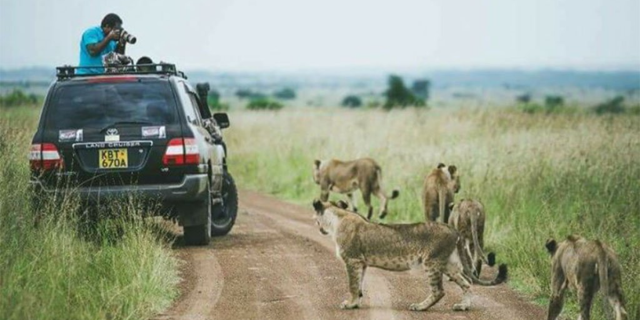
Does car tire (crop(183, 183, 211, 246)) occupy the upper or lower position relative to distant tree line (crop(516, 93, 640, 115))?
upper

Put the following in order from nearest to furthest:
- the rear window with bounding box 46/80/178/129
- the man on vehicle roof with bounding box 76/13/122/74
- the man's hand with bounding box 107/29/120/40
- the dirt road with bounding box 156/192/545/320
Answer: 1. the dirt road with bounding box 156/192/545/320
2. the rear window with bounding box 46/80/178/129
3. the man's hand with bounding box 107/29/120/40
4. the man on vehicle roof with bounding box 76/13/122/74

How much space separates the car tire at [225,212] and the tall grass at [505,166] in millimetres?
2888

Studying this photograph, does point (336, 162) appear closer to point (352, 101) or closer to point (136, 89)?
point (136, 89)

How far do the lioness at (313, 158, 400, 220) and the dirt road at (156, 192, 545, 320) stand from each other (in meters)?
2.86

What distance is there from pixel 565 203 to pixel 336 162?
3.96m

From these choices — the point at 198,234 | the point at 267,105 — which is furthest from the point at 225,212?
the point at 267,105

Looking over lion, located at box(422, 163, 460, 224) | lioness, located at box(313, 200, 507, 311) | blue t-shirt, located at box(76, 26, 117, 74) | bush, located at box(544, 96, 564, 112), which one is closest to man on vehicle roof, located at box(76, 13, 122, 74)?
blue t-shirt, located at box(76, 26, 117, 74)

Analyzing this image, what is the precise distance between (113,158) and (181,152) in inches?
28.1

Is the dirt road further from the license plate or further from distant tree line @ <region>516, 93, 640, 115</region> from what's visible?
distant tree line @ <region>516, 93, 640, 115</region>

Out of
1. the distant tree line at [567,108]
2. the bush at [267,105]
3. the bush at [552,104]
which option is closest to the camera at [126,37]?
the distant tree line at [567,108]

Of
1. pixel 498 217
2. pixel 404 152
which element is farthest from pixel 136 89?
pixel 404 152

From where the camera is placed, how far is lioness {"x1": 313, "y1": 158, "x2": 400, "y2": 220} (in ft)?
60.7

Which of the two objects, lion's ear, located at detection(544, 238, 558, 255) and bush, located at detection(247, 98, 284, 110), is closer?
lion's ear, located at detection(544, 238, 558, 255)

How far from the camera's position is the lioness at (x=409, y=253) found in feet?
35.3
